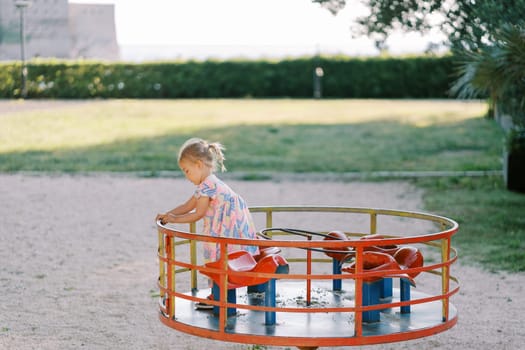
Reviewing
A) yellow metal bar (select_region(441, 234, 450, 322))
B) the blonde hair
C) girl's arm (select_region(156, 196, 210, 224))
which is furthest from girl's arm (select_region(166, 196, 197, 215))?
yellow metal bar (select_region(441, 234, 450, 322))

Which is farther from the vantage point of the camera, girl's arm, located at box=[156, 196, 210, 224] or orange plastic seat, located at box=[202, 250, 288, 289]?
girl's arm, located at box=[156, 196, 210, 224]

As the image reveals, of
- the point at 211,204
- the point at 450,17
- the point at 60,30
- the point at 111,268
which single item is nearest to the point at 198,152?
the point at 211,204

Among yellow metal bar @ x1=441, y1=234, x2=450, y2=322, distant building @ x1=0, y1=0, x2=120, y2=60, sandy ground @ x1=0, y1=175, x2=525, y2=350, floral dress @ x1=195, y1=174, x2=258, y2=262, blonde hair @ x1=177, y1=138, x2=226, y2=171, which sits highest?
distant building @ x1=0, y1=0, x2=120, y2=60

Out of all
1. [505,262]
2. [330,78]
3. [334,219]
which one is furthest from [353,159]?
[330,78]

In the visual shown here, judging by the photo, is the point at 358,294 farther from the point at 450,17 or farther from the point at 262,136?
the point at 262,136

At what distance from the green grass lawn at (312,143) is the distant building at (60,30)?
7154 millimetres

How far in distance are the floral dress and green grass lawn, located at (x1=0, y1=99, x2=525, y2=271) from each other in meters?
4.08

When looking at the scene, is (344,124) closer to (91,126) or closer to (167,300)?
(91,126)

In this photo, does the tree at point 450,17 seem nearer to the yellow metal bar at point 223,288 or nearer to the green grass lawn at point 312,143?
the green grass lawn at point 312,143

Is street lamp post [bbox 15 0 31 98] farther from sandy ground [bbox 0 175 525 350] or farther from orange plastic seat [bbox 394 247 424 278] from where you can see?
orange plastic seat [bbox 394 247 424 278]

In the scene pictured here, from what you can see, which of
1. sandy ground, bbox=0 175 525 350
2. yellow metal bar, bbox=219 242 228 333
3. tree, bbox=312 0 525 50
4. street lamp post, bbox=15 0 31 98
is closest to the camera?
yellow metal bar, bbox=219 242 228 333

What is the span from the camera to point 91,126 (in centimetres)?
2125

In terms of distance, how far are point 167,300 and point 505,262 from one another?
4558 mm

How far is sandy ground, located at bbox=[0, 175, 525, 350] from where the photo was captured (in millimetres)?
5645
